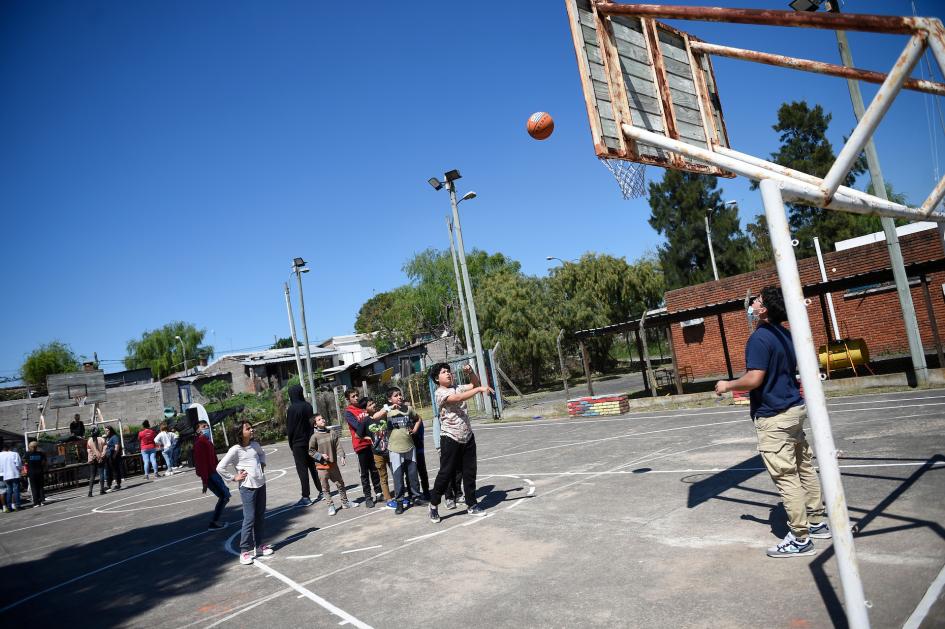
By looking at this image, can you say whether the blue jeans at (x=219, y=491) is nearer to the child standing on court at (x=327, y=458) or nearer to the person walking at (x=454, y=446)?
the child standing on court at (x=327, y=458)

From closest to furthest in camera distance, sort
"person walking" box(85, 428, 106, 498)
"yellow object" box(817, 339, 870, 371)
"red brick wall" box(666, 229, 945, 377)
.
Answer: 1. "yellow object" box(817, 339, 870, 371)
2. "person walking" box(85, 428, 106, 498)
3. "red brick wall" box(666, 229, 945, 377)

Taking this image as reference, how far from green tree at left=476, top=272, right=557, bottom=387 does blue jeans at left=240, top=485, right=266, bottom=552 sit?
3141 cm

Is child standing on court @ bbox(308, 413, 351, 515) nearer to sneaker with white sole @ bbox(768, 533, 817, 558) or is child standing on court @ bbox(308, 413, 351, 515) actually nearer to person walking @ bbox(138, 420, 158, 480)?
sneaker with white sole @ bbox(768, 533, 817, 558)

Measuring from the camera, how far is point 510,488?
9.34 m

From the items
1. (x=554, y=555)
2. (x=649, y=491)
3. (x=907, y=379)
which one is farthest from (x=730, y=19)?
(x=907, y=379)

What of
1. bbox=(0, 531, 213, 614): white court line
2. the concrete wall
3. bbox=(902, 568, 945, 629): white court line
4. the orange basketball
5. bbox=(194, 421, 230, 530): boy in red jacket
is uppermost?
the orange basketball

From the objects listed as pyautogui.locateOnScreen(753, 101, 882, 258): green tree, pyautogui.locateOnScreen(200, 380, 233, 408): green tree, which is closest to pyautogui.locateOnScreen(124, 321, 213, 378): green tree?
pyautogui.locateOnScreen(200, 380, 233, 408): green tree

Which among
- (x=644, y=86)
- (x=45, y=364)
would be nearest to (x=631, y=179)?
(x=644, y=86)

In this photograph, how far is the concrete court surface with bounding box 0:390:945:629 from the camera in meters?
4.33

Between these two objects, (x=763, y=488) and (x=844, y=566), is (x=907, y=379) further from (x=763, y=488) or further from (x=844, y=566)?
(x=844, y=566)

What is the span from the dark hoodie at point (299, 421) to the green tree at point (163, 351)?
82177 mm

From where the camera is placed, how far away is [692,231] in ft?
177

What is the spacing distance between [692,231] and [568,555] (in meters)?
52.8

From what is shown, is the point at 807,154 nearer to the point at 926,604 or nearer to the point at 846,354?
the point at 846,354
